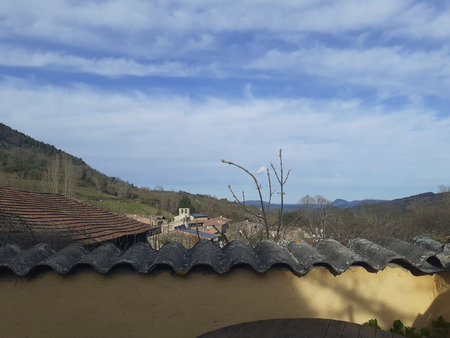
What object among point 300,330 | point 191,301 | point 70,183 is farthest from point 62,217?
point 70,183

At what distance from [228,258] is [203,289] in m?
0.28

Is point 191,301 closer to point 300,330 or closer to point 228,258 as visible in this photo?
point 228,258

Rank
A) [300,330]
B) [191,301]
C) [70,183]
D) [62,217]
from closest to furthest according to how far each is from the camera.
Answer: [300,330], [191,301], [62,217], [70,183]

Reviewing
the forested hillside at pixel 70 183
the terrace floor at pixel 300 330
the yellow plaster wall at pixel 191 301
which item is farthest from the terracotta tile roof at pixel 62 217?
the forested hillside at pixel 70 183

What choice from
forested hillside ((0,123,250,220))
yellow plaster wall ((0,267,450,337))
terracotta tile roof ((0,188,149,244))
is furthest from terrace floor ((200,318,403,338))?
forested hillside ((0,123,250,220))

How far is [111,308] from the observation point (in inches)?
87.7

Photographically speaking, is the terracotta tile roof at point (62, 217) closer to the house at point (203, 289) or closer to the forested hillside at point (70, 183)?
the house at point (203, 289)

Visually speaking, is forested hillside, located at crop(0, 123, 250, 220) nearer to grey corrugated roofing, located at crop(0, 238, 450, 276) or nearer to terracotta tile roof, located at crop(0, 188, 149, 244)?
terracotta tile roof, located at crop(0, 188, 149, 244)

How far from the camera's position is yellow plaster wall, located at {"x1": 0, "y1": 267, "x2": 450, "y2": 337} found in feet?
7.20

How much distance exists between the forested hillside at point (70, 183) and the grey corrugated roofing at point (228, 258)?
24.5m

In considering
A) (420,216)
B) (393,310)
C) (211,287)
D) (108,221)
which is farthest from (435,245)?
(420,216)

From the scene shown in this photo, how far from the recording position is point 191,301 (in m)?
2.25

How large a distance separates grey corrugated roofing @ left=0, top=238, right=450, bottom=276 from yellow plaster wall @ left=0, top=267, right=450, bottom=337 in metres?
0.11

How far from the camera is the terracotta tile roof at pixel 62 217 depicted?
8.72 metres
